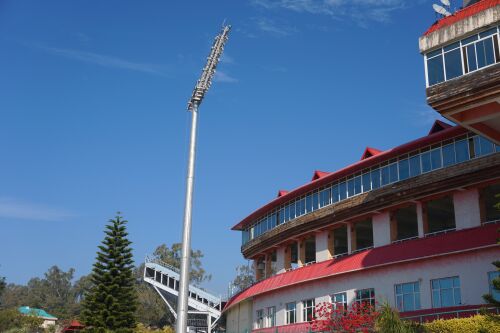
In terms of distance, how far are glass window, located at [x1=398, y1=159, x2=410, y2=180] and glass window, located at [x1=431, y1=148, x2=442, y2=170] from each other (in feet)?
5.38

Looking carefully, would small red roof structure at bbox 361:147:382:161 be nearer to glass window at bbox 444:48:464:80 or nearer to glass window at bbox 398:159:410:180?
glass window at bbox 398:159:410:180

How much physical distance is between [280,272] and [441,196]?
1608 cm

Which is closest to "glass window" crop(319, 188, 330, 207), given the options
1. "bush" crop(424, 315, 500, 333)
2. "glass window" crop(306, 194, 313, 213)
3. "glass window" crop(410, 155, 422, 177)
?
"glass window" crop(306, 194, 313, 213)

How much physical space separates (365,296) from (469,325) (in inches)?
417

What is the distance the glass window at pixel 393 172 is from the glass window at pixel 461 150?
12.8 ft

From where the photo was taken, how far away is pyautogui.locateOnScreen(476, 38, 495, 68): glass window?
20.4m

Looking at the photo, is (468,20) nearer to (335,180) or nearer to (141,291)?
(335,180)

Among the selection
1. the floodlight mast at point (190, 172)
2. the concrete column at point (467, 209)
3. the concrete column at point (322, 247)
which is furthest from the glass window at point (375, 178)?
the floodlight mast at point (190, 172)

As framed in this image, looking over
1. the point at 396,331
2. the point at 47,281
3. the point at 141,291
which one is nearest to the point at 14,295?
the point at 47,281

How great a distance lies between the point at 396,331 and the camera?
2008cm

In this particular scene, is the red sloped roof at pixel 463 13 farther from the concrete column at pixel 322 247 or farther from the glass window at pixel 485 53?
the concrete column at pixel 322 247

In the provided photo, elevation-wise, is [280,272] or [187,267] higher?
[280,272]

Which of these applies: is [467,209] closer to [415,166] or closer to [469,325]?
[415,166]

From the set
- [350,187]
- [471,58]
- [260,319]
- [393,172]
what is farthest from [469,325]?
[260,319]
